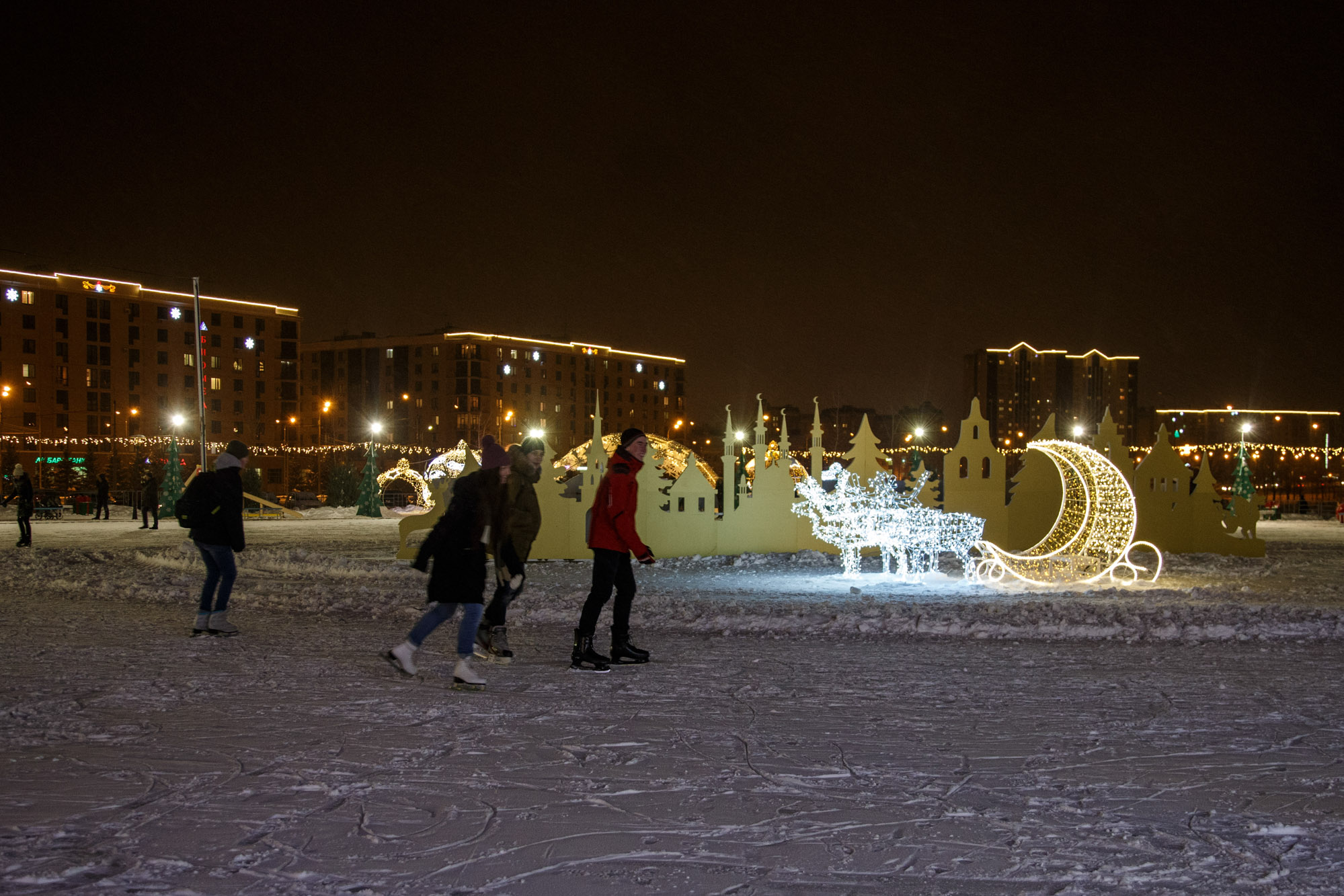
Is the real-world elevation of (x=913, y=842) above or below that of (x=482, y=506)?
below

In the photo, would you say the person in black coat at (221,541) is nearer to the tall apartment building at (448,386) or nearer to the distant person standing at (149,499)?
the distant person standing at (149,499)

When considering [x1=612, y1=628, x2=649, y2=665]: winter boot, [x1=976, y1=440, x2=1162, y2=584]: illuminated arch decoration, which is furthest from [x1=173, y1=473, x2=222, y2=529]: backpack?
[x1=976, y1=440, x2=1162, y2=584]: illuminated arch decoration

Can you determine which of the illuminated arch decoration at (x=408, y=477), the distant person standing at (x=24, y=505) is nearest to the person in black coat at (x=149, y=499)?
the distant person standing at (x=24, y=505)

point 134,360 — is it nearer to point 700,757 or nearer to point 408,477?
point 408,477

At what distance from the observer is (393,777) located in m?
4.52

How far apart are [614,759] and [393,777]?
104cm

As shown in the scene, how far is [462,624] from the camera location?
21.5ft

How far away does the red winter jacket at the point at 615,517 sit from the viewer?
23.4 ft

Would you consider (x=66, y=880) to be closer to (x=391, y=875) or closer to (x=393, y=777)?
(x=391, y=875)

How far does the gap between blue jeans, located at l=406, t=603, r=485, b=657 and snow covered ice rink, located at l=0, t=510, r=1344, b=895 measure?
0.29m

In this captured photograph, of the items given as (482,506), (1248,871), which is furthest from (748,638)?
(1248,871)

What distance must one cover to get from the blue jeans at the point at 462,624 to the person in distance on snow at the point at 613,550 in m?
0.86

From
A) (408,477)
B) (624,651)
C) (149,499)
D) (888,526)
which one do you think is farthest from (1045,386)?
(624,651)

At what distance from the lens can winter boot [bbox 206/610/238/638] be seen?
8.73 metres
